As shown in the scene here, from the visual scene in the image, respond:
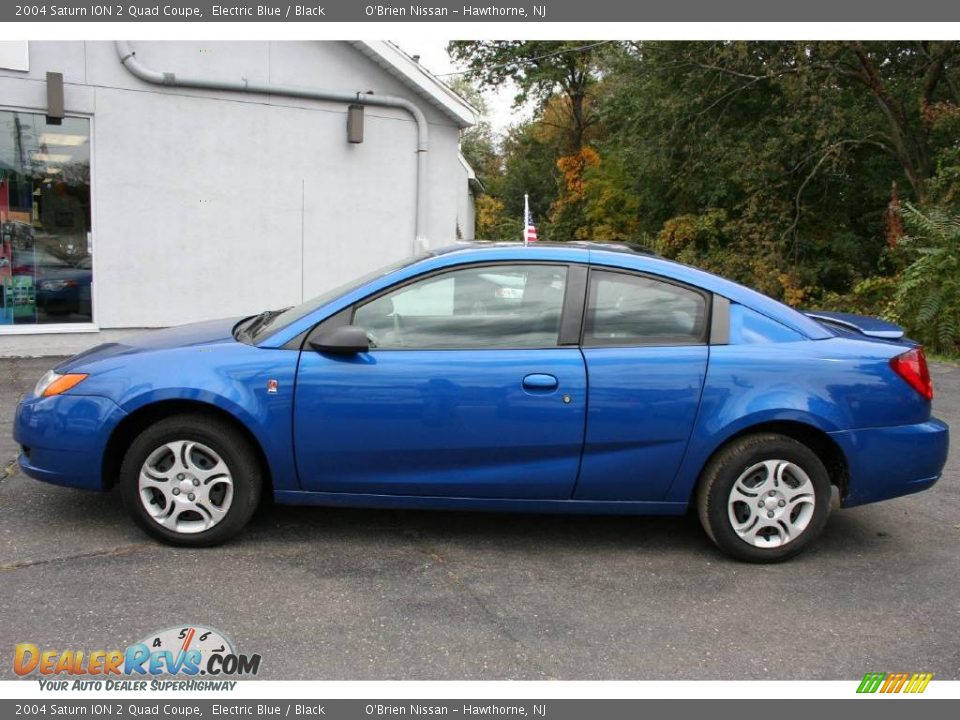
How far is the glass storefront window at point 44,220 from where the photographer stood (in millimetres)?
9438

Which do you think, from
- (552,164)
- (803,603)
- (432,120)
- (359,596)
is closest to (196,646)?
(359,596)

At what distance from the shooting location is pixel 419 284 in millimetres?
4230

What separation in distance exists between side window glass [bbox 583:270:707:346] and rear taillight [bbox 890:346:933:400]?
3.30 ft

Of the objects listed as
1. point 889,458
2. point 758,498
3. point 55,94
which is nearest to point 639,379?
point 758,498

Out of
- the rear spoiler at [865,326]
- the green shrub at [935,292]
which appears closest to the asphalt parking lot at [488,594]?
the rear spoiler at [865,326]

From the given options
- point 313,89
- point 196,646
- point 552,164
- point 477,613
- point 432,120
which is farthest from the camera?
point 552,164

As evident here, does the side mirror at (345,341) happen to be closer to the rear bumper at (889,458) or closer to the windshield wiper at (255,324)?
the windshield wiper at (255,324)

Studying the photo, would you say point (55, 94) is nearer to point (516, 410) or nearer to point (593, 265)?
point (593, 265)

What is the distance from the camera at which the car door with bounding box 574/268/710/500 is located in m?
4.04

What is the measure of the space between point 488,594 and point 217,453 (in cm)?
150

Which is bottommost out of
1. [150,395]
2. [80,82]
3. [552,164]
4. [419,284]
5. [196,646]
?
[196,646]

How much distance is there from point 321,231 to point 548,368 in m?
7.55

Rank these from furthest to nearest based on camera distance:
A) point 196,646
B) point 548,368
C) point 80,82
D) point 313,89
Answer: point 313,89, point 80,82, point 548,368, point 196,646

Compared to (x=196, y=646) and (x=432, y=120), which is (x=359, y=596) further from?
(x=432, y=120)
